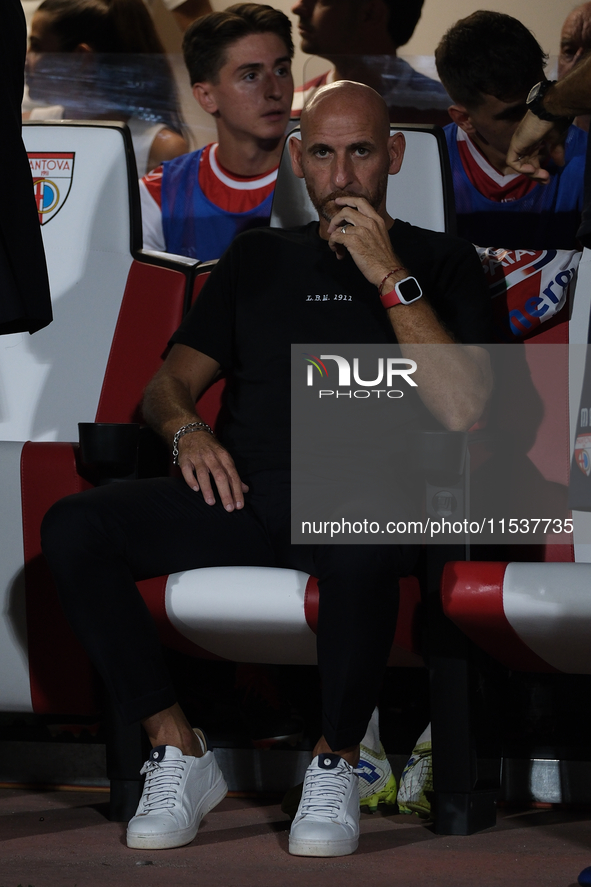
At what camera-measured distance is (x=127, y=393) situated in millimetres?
1909

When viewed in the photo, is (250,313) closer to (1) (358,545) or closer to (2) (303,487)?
(2) (303,487)

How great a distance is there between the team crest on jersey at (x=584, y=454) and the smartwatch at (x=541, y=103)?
48 cm

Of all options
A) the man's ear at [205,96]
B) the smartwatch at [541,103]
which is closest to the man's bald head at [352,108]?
the smartwatch at [541,103]

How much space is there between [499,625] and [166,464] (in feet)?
2.38

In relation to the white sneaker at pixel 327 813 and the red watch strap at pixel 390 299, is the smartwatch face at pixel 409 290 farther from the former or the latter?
the white sneaker at pixel 327 813

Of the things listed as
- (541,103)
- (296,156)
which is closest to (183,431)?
(296,156)

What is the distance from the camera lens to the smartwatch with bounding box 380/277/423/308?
1.51 m

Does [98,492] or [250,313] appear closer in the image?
[98,492]

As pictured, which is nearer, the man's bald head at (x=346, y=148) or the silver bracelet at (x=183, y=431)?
the silver bracelet at (x=183, y=431)

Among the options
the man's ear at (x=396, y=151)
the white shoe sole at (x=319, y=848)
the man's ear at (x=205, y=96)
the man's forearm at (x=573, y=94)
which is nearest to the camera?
the white shoe sole at (x=319, y=848)

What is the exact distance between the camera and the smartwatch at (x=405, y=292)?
1.51 metres

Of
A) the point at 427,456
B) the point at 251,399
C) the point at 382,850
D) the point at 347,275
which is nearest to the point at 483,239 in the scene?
the point at 347,275

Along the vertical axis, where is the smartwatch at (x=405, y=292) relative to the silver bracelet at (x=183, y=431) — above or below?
above

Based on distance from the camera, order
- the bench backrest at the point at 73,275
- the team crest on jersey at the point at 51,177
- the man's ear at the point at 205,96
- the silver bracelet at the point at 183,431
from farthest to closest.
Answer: the man's ear at the point at 205,96, the team crest on jersey at the point at 51,177, the bench backrest at the point at 73,275, the silver bracelet at the point at 183,431
